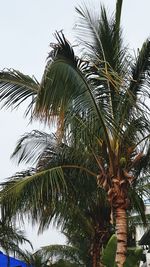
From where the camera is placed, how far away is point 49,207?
10.1m

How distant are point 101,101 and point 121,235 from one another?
2.61m

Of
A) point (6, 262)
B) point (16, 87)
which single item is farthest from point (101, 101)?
point (6, 262)

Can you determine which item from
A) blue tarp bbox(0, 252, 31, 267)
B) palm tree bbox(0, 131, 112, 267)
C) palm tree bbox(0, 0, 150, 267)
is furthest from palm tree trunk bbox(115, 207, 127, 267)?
blue tarp bbox(0, 252, 31, 267)

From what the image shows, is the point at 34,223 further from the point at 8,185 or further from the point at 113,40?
the point at 113,40

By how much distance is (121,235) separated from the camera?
809 cm

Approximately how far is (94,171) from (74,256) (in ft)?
65.6

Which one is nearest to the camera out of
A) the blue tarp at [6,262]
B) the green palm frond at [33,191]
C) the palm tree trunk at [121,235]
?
the palm tree trunk at [121,235]

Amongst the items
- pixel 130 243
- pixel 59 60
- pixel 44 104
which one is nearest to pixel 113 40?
pixel 59 60

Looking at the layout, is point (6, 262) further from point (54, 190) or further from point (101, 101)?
point (101, 101)

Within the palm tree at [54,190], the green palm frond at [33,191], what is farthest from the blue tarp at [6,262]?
the green palm frond at [33,191]

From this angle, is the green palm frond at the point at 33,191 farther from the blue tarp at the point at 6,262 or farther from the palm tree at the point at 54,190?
the blue tarp at the point at 6,262

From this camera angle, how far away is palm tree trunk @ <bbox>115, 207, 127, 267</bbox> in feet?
26.1

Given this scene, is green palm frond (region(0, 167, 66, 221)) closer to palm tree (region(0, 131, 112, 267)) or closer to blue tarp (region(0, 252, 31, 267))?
palm tree (region(0, 131, 112, 267))

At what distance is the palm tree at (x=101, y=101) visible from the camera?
8055 mm
